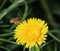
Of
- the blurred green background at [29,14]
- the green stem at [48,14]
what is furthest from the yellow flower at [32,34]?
the green stem at [48,14]

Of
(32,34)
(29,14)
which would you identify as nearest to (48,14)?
(29,14)

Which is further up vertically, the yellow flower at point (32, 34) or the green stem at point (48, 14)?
the green stem at point (48, 14)

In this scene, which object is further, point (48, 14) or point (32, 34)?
point (48, 14)

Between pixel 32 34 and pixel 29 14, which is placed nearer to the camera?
pixel 32 34

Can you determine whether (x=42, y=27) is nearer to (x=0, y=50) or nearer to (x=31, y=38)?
(x=31, y=38)

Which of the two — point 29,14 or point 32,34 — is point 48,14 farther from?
point 32,34

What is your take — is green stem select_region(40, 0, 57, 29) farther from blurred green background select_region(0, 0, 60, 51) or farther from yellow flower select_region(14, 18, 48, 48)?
yellow flower select_region(14, 18, 48, 48)

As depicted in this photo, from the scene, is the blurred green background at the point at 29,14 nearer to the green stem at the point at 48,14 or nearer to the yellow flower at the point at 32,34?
the green stem at the point at 48,14

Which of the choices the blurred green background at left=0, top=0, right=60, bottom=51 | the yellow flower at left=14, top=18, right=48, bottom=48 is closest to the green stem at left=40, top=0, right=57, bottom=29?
the blurred green background at left=0, top=0, right=60, bottom=51
